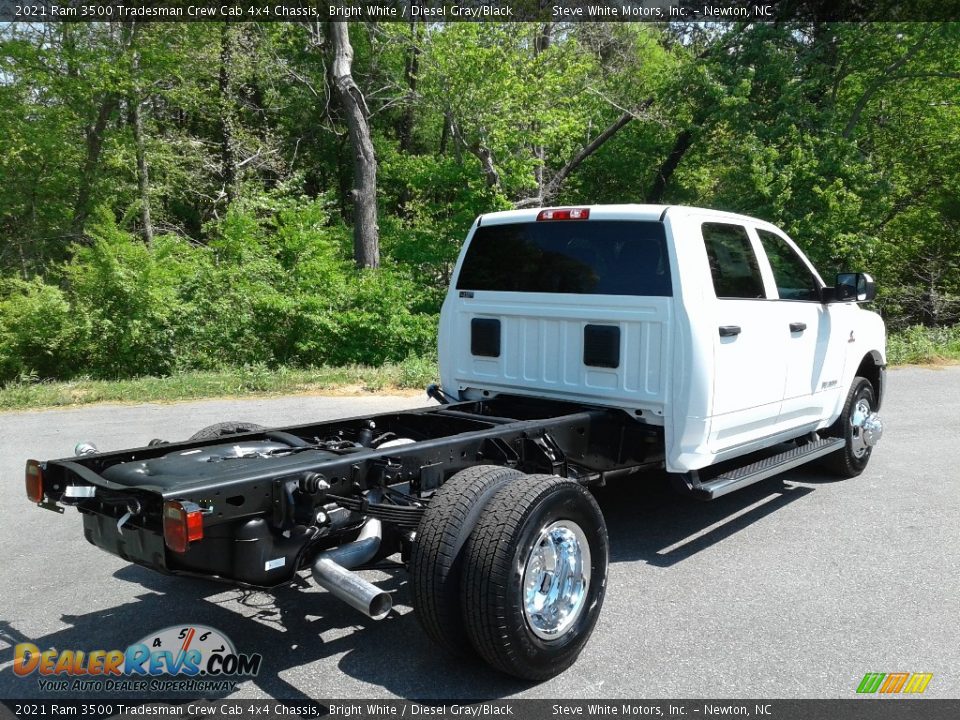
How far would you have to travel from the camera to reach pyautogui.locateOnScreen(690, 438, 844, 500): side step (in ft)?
17.1

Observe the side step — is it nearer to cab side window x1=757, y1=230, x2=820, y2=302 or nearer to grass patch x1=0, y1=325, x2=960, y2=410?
cab side window x1=757, y1=230, x2=820, y2=302

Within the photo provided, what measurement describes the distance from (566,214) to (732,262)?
1188mm

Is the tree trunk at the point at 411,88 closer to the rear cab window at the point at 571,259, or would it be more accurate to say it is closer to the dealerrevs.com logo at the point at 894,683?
the rear cab window at the point at 571,259

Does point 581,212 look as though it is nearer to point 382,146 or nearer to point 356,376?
point 356,376

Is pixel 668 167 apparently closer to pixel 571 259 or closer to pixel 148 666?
pixel 571 259

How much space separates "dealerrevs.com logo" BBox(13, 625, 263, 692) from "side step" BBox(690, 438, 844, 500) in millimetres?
2858

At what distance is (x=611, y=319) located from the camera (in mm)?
5324

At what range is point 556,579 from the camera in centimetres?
390

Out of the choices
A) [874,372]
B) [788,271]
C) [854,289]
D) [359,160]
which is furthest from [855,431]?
[359,160]

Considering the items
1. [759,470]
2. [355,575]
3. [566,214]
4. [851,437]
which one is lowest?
[851,437]

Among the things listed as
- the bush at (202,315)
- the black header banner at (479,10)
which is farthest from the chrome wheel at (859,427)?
the black header banner at (479,10)

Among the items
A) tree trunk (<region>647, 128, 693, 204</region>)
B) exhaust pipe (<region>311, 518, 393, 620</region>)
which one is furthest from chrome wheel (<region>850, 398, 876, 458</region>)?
tree trunk (<region>647, 128, 693, 204</region>)

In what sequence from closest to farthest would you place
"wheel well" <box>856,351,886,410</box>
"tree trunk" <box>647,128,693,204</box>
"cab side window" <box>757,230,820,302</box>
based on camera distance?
1. "cab side window" <box>757,230,820,302</box>
2. "wheel well" <box>856,351,886,410</box>
3. "tree trunk" <box>647,128,693,204</box>

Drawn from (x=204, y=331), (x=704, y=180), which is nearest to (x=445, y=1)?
(x=704, y=180)
